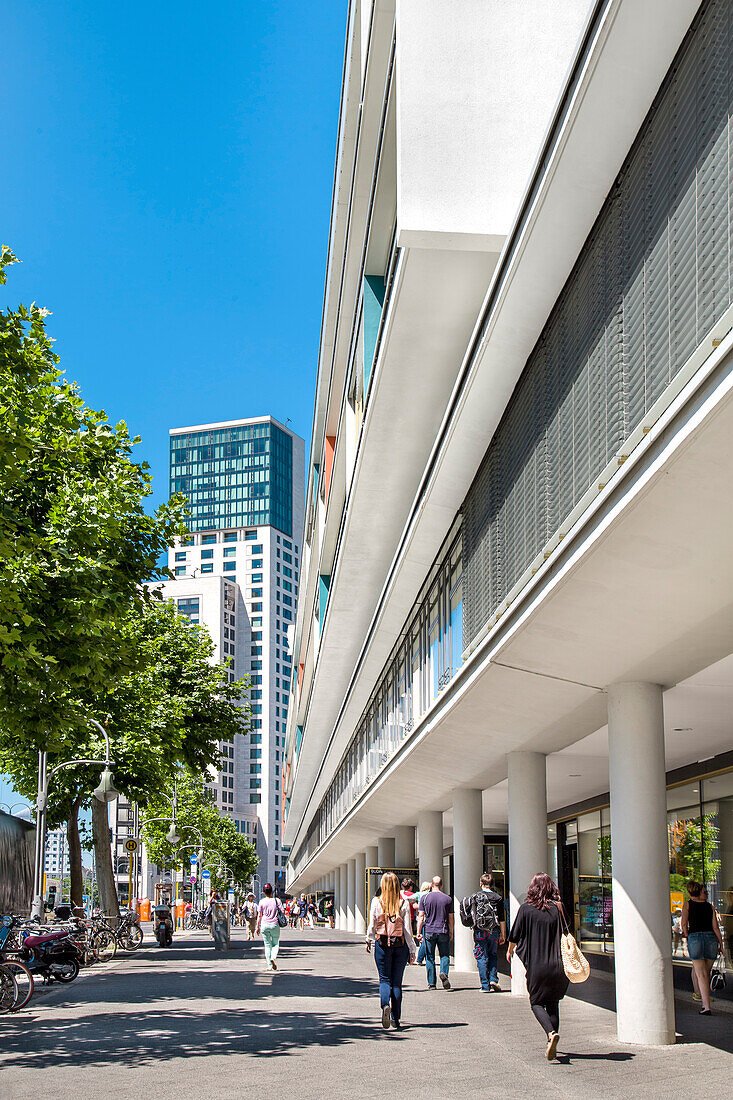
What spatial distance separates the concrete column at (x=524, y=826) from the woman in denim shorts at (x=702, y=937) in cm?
290

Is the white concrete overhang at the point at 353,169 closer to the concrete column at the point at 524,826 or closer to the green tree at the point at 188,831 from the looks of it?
the concrete column at the point at 524,826

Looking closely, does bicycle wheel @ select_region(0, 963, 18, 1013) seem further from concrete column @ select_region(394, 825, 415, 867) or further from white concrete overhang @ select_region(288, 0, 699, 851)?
concrete column @ select_region(394, 825, 415, 867)

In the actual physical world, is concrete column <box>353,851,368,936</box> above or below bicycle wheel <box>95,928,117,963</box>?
below

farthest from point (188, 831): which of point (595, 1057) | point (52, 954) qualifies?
point (595, 1057)

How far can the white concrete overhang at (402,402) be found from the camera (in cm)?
1430

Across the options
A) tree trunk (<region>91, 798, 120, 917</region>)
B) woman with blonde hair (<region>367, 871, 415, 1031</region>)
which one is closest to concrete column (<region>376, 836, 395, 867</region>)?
tree trunk (<region>91, 798, 120, 917</region>)

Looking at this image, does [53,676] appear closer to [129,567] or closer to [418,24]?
[129,567]

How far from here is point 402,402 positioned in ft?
58.0

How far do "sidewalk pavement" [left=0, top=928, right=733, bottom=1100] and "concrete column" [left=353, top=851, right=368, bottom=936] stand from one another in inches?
1197

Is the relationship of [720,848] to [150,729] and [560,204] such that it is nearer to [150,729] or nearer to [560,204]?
[560,204]

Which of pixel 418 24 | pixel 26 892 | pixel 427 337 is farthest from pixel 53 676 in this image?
pixel 26 892

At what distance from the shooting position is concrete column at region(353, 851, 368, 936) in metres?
48.8

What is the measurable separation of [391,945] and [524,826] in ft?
16.9

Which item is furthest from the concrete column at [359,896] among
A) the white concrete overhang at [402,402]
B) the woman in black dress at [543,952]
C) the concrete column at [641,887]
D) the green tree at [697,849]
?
the woman in black dress at [543,952]
